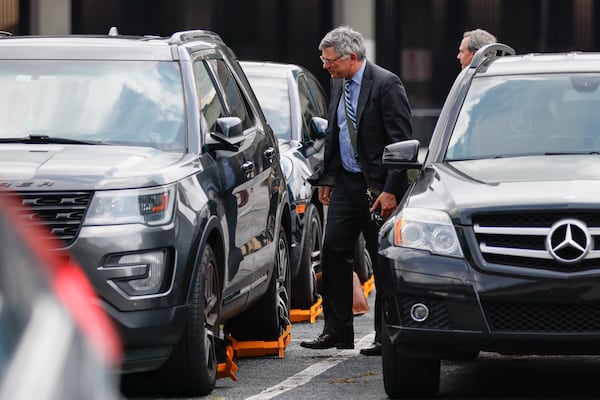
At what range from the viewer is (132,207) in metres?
7.15

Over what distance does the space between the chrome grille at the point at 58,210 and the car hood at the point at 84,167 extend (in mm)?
35

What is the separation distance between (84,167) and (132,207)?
12.5 inches

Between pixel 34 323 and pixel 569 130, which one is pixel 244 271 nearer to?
pixel 569 130

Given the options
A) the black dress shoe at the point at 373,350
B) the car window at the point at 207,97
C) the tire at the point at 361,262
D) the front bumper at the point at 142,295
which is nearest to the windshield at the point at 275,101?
the tire at the point at 361,262

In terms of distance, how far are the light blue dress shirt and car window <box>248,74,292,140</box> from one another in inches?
106

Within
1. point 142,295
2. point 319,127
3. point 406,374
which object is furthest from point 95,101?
point 319,127

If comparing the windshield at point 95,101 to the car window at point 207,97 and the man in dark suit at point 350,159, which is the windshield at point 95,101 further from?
the man in dark suit at point 350,159

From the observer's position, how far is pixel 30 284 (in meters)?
2.93

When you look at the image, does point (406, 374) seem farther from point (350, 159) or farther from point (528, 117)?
point (350, 159)

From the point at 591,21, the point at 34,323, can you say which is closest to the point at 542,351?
the point at 34,323

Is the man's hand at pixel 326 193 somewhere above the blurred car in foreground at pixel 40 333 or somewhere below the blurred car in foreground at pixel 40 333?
below

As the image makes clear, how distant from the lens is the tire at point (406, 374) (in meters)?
7.45

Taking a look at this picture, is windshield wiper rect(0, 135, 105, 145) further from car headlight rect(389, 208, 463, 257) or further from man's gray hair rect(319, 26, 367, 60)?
man's gray hair rect(319, 26, 367, 60)

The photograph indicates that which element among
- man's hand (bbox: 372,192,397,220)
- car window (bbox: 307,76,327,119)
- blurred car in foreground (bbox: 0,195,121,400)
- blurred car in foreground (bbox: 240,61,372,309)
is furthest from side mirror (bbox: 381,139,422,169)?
car window (bbox: 307,76,327,119)
